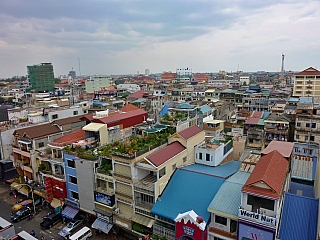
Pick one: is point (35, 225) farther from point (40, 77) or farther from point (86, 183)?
point (40, 77)

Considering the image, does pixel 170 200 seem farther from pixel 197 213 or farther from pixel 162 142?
pixel 162 142

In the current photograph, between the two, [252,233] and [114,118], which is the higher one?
[114,118]

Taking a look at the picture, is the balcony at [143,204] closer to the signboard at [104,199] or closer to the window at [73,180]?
the signboard at [104,199]

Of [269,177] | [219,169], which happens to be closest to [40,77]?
[219,169]

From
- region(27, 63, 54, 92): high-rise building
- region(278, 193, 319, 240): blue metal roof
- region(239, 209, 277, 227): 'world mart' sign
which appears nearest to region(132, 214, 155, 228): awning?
region(239, 209, 277, 227): 'world mart' sign

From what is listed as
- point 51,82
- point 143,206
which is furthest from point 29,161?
point 51,82

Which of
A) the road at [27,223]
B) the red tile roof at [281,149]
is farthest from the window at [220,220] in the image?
the road at [27,223]
